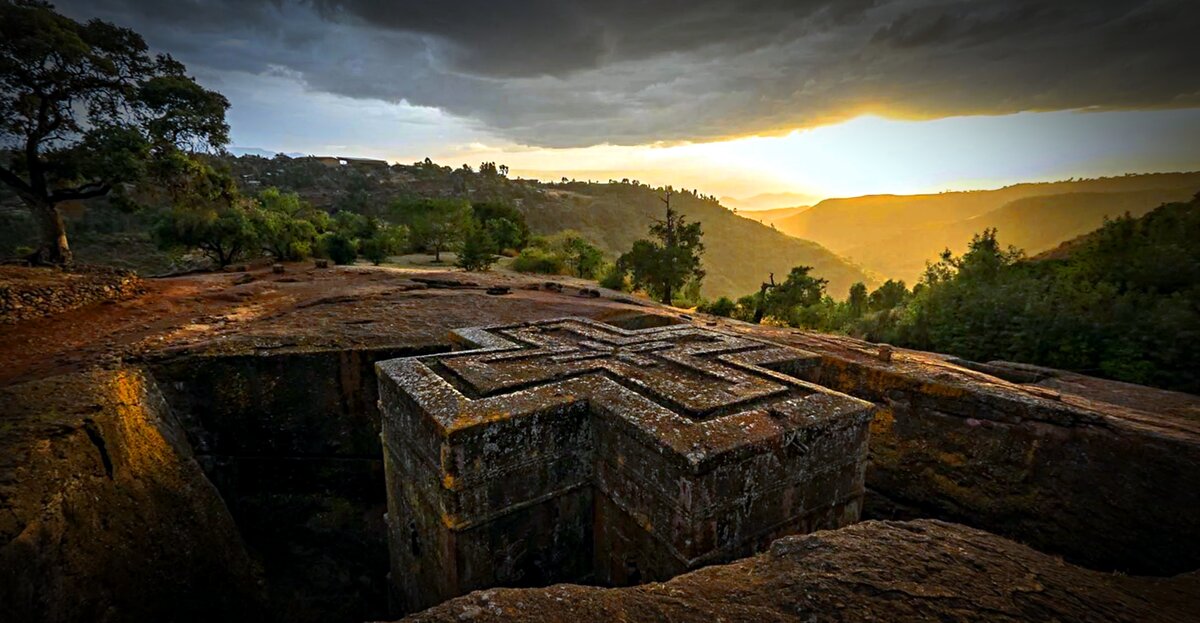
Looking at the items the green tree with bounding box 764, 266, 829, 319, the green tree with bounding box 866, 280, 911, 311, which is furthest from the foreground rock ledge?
the green tree with bounding box 866, 280, 911, 311

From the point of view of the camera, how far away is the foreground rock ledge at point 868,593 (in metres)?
2.28

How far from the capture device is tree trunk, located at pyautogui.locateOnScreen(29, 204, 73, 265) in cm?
1232

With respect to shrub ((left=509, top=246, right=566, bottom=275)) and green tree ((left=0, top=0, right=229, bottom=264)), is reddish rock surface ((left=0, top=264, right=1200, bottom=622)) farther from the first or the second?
shrub ((left=509, top=246, right=566, bottom=275))

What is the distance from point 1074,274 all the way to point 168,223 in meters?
30.9


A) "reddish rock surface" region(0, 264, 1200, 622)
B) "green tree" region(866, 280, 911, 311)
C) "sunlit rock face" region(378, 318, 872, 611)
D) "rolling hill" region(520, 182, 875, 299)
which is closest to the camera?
"reddish rock surface" region(0, 264, 1200, 622)

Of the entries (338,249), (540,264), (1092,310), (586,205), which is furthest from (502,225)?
(586,205)

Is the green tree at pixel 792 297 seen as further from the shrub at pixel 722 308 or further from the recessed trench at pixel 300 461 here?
the recessed trench at pixel 300 461

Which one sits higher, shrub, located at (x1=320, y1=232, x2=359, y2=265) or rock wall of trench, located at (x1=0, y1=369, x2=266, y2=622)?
shrub, located at (x1=320, y1=232, x2=359, y2=265)

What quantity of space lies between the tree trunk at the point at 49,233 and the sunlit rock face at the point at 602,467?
1419 centimetres

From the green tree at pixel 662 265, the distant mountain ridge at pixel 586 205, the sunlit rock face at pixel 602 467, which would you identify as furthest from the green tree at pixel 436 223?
the sunlit rock face at pixel 602 467

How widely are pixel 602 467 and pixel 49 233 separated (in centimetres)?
1689

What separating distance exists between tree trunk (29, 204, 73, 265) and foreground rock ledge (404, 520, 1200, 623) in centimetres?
1687

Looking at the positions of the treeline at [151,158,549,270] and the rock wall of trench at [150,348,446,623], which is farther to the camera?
the treeline at [151,158,549,270]

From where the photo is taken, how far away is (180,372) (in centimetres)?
656
